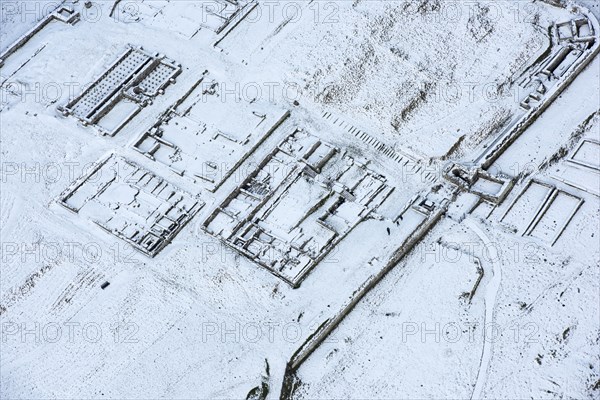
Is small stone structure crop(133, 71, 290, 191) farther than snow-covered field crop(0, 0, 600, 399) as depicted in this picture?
Yes

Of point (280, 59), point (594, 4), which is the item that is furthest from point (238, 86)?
point (594, 4)

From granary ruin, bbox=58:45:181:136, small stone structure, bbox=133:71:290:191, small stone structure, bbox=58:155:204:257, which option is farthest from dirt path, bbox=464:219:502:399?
granary ruin, bbox=58:45:181:136

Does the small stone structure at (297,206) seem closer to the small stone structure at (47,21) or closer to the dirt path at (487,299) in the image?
the dirt path at (487,299)

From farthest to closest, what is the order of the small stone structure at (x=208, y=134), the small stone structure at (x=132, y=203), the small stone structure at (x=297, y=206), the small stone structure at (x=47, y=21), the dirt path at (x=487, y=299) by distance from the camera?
the small stone structure at (x=47, y=21) < the small stone structure at (x=208, y=134) < the small stone structure at (x=132, y=203) < the small stone structure at (x=297, y=206) < the dirt path at (x=487, y=299)

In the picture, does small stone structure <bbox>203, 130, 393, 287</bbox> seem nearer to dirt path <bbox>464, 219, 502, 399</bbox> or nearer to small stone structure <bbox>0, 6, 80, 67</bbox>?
dirt path <bbox>464, 219, 502, 399</bbox>

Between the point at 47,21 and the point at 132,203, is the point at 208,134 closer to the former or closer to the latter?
the point at 132,203

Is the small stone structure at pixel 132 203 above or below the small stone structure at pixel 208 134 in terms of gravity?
below

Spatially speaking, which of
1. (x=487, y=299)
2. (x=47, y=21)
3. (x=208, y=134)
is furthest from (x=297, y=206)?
(x=47, y=21)

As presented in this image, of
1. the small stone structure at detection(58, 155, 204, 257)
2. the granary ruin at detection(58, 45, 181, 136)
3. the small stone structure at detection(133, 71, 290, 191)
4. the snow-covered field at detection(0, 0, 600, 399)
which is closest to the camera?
the snow-covered field at detection(0, 0, 600, 399)

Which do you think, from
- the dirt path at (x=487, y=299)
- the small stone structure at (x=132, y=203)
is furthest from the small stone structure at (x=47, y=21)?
the dirt path at (x=487, y=299)
